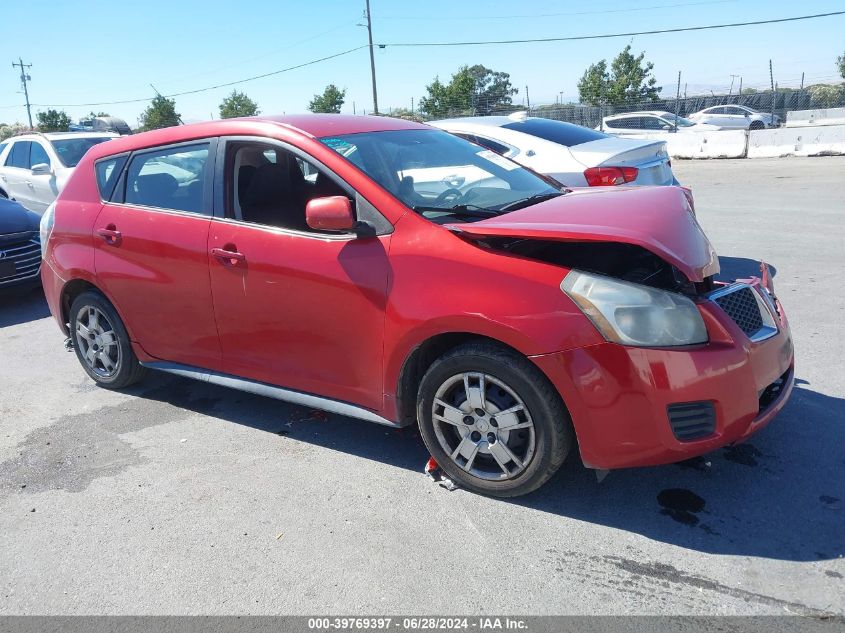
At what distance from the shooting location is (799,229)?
891 cm

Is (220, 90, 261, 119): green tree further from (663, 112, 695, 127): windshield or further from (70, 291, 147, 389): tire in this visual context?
(70, 291, 147, 389): tire

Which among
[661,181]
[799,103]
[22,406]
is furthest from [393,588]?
[799,103]

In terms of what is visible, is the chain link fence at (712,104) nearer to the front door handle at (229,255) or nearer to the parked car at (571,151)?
the parked car at (571,151)

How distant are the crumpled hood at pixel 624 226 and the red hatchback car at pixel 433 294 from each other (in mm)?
13

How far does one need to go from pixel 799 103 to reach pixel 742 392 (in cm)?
3829

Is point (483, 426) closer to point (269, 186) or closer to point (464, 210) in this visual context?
point (464, 210)

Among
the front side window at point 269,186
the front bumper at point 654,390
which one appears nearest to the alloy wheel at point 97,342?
the front side window at point 269,186

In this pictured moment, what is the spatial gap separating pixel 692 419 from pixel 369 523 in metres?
1.48

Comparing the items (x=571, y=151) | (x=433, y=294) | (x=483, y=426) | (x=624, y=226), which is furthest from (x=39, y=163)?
(x=624, y=226)

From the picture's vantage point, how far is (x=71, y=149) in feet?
37.0

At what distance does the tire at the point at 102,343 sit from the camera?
4.76m

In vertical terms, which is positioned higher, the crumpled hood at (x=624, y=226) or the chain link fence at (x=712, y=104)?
the chain link fence at (x=712, y=104)

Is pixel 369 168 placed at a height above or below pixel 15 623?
above

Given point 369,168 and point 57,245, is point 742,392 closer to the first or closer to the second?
point 369,168
